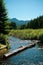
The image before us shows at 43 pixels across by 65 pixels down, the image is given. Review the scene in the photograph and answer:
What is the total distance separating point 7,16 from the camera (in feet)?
132

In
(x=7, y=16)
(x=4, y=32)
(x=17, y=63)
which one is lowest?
(x=17, y=63)

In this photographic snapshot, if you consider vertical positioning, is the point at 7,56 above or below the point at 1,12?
below

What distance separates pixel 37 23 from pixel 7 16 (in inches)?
3497

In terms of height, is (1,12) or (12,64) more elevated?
(1,12)

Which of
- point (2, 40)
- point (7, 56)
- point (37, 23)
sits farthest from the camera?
point (37, 23)

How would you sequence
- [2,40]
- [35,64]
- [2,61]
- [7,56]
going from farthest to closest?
1. [2,40]
2. [7,56]
3. [2,61]
4. [35,64]

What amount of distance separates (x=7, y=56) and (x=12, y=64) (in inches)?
164

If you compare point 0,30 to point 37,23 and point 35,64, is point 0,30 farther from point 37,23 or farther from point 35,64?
point 37,23

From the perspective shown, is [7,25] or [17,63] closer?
[17,63]

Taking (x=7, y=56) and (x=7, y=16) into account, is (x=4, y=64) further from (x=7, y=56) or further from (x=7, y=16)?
(x=7, y=16)

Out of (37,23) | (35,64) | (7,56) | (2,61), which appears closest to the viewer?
(35,64)

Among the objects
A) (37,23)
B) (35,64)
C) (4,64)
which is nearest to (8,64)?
(4,64)

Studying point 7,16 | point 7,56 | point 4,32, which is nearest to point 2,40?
point 4,32

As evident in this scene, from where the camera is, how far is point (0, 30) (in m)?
39.6
